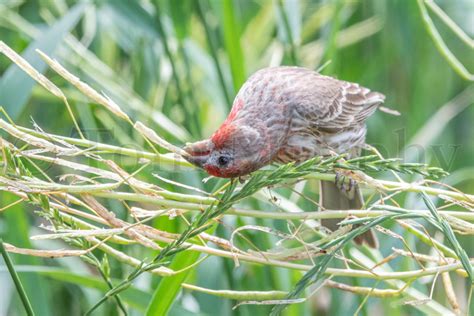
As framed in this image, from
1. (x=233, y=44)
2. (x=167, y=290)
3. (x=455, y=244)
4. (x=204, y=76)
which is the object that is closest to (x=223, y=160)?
(x=167, y=290)

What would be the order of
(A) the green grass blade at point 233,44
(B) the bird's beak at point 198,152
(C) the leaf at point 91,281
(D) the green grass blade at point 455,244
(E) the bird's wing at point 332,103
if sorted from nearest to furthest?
(D) the green grass blade at point 455,244 < (B) the bird's beak at point 198,152 < (C) the leaf at point 91,281 < (E) the bird's wing at point 332,103 < (A) the green grass blade at point 233,44

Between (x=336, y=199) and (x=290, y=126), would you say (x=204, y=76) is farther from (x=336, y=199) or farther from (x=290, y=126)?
(x=290, y=126)

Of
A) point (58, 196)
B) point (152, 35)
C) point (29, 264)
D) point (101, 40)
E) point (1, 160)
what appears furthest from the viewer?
point (101, 40)

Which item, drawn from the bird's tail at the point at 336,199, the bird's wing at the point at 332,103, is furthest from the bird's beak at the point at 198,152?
the bird's tail at the point at 336,199

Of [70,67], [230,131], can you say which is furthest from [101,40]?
[230,131]

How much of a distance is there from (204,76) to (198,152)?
77.1 inches

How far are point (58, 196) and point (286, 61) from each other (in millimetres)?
1678

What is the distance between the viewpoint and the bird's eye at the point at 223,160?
2.12 m

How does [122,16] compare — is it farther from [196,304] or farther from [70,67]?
[196,304]

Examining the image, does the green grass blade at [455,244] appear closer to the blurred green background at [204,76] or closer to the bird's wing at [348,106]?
the blurred green background at [204,76]

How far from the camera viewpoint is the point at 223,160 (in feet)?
6.99

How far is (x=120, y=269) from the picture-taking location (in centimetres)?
309

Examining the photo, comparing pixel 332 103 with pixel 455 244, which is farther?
pixel 332 103

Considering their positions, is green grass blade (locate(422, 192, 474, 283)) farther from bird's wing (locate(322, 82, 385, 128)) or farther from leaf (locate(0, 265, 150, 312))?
bird's wing (locate(322, 82, 385, 128))
